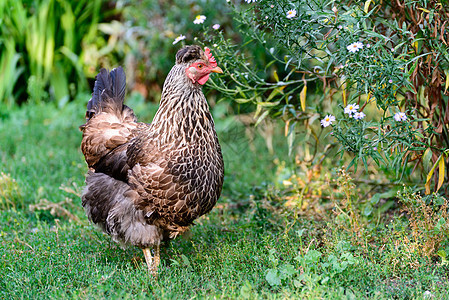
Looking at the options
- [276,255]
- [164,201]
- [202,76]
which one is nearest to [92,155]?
[164,201]

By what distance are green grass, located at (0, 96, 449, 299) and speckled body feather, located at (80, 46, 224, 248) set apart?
0.26m

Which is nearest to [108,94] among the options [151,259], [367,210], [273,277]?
[151,259]

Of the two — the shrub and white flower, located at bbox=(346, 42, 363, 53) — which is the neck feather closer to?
the shrub

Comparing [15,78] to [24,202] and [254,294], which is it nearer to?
[24,202]

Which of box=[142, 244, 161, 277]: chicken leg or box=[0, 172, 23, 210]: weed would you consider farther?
box=[0, 172, 23, 210]: weed

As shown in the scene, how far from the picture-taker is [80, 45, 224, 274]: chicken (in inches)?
131

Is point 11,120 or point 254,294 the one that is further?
point 11,120

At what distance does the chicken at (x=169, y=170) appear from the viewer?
10.9 ft

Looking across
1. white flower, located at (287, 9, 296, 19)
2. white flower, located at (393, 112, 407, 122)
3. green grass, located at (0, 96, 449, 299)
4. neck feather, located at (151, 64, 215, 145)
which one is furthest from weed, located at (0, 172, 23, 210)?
white flower, located at (393, 112, 407, 122)

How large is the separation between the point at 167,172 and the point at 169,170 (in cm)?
2

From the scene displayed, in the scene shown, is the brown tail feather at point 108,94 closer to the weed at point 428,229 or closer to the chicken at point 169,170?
the chicken at point 169,170

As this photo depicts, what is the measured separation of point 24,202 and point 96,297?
7.41 feet

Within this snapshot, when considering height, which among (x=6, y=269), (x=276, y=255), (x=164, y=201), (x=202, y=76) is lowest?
(x=276, y=255)

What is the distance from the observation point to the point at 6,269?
3.38 m
